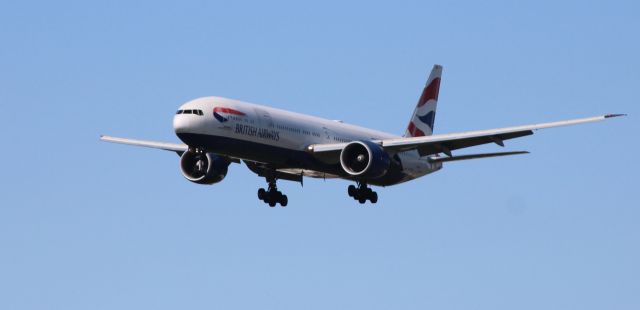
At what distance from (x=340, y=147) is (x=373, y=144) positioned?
167 centimetres

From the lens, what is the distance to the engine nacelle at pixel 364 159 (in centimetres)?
6562

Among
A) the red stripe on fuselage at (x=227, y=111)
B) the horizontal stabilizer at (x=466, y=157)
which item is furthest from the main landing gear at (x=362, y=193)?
the red stripe on fuselage at (x=227, y=111)

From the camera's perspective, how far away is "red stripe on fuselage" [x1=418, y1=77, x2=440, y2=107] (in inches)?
3152

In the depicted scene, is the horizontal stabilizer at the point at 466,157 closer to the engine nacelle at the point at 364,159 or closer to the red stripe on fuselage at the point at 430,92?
the engine nacelle at the point at 364,159

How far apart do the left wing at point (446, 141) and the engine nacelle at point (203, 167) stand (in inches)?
199

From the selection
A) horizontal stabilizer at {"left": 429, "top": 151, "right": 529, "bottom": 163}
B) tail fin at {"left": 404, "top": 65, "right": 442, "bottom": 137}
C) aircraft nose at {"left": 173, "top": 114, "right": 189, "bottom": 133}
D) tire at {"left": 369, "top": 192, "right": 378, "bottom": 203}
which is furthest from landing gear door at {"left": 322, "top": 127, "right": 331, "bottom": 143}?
tail fin at {"left": 404, "top": 65, "right": 442, "bottom": 137}

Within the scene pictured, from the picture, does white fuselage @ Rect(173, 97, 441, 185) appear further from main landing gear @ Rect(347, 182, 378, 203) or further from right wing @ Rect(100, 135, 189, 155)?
right wing @ Rect(100, 135, 189, 155)

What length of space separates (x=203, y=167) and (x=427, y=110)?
16.9m

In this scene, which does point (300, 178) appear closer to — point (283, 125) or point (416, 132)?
point (283, 125)

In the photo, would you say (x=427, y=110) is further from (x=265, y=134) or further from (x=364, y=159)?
(x=265, y=134)

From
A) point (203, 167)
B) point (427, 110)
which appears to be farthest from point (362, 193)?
point (427, 110)

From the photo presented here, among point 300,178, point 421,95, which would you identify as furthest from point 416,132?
point 300,178

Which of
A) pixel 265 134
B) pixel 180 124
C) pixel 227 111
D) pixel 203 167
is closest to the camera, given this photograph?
pixel 180 124

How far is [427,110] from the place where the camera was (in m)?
79.7
